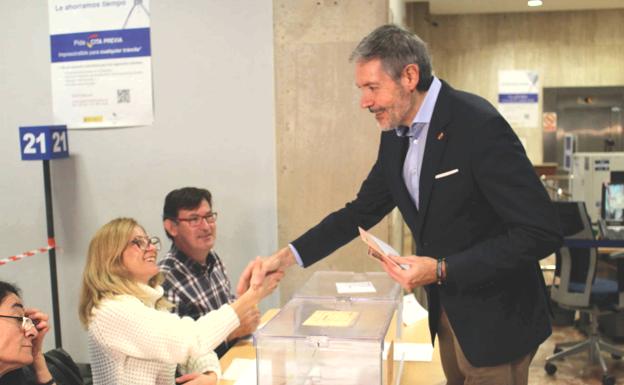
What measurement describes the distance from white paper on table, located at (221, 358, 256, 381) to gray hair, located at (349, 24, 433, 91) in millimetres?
1190

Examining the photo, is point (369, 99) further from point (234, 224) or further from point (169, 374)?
point (234, 224)

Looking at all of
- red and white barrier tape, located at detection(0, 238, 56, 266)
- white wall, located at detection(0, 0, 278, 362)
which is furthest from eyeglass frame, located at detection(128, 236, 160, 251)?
red and white barrier tape, located at detection(0, 238, 56, 266)

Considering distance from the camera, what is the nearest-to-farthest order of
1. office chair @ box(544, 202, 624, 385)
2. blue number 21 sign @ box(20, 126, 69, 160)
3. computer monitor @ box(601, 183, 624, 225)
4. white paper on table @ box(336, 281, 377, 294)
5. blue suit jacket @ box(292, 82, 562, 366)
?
blue suit jacket @ box(292, 82, 562, 366) < white paper on table @ box(336, 281, 377, 294) < blue number 21 sign @ box(20, 126, 69, 160) < office chair @ box(544, 202, 624, 385) < computer monitor @ box(601, 183, 624, 225)

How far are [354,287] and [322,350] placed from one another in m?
0.65

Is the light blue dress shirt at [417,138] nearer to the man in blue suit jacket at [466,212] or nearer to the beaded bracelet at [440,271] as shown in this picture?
the man in blue suit jacket at [466,212]

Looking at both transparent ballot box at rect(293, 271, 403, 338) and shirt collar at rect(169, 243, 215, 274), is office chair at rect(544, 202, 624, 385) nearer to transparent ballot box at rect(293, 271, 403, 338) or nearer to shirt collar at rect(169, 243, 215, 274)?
transparent ballot box at rect(293, 271, 403, 338)

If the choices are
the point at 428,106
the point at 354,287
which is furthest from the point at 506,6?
the point at 428,106

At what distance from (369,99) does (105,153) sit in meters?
2.86

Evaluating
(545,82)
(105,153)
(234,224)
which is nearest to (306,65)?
(234,224)

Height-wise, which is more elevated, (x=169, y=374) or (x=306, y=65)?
(x=306, y=65)

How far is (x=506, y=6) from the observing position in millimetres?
9031

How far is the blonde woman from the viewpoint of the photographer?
2121mm

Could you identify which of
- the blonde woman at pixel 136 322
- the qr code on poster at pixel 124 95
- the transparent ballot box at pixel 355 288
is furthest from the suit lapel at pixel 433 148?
the qr code on poster at pixel 124 95

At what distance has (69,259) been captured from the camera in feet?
14.4
